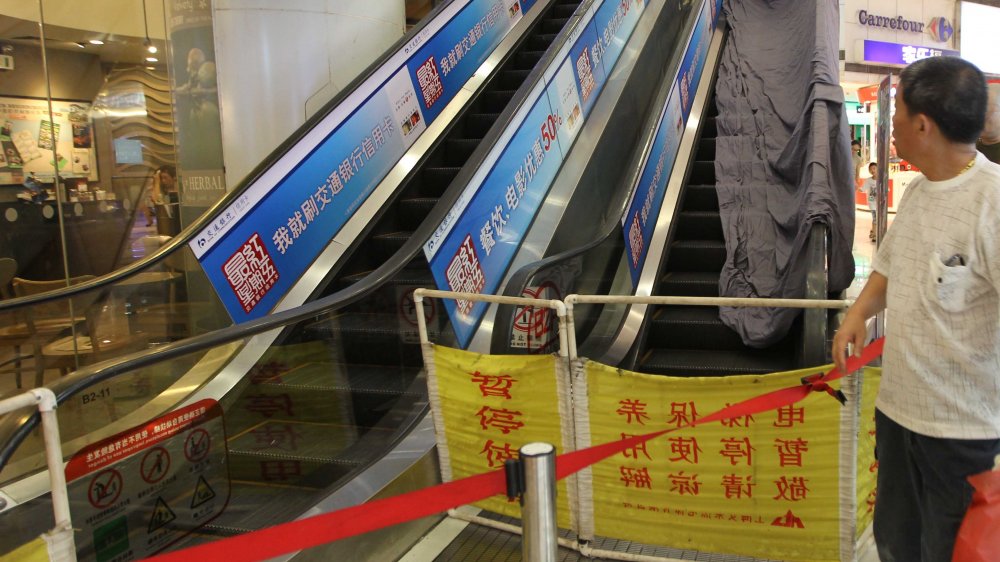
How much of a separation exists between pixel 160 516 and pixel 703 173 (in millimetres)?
5578

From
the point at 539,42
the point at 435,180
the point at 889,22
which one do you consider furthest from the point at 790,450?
the point at 889,22

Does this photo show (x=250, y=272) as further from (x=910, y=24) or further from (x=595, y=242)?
(x=910, y=24)

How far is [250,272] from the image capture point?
4734 mm

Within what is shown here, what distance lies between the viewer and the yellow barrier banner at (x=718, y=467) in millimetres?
2727

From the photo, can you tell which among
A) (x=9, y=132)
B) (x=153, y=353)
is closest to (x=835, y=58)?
(x=153, y=353)

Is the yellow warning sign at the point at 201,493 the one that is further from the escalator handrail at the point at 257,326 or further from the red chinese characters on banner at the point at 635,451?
the red chinese characters on banner at the point at 635,451

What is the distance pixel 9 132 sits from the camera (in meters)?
6.44

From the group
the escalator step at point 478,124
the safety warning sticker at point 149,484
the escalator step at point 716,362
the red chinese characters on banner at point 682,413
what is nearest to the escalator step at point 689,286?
the escalator step at point 716,362

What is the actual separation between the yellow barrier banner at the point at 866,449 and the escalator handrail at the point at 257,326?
6.71 ft

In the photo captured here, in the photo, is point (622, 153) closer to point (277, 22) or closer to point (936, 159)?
point (277, 22)

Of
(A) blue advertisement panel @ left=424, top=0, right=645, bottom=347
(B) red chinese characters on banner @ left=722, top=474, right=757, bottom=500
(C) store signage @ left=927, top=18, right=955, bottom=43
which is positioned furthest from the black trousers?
(C) store signage @ left=927, top=18, right=955, bottom=43

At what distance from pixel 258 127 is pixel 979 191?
4854 millimetres

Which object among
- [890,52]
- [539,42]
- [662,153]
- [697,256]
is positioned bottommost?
[697,256]

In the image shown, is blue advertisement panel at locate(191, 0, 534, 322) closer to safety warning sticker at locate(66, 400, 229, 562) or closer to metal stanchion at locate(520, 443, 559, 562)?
safety warning sticker at locate(66, 400, 229, 562)
